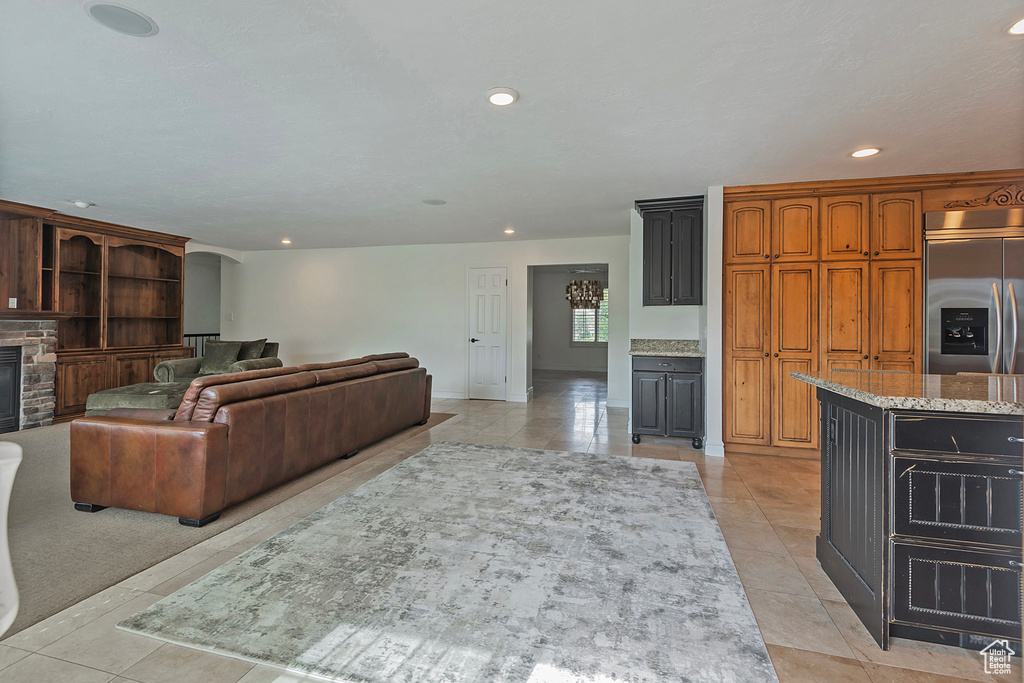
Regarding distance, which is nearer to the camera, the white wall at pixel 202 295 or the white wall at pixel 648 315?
A: the white wall at pixel 648 315

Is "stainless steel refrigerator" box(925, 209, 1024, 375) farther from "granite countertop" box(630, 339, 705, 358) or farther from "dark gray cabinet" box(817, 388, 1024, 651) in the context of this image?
"dark gray cabinet" box(817, 388, 1024, 651)

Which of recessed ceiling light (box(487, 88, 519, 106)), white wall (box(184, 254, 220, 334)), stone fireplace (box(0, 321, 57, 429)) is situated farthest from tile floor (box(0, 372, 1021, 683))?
white wall (box(184, 254, 220, 334))

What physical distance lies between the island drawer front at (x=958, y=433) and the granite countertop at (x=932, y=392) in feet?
0.18

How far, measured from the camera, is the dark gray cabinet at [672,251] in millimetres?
Answer: 4742

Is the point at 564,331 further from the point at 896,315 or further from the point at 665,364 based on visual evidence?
the point at 896,315

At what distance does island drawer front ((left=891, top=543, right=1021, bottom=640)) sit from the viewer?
1.60 meters

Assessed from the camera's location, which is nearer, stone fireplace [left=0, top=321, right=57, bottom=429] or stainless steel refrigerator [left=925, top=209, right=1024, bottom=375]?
stainless steel refrigerator [left=925, top=209, right=1024, bottom=375]

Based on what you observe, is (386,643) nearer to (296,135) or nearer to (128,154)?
(296,135)

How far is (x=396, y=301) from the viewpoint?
26.1 ft

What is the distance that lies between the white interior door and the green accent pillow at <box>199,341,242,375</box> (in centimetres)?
332

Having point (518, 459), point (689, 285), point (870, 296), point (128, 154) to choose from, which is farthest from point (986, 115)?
point (128, 154)

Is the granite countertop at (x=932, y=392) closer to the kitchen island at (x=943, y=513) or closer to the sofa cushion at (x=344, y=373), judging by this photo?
the kitchen island at (x=943, y=513)

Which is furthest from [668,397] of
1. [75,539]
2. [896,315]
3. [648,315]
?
[75,539]

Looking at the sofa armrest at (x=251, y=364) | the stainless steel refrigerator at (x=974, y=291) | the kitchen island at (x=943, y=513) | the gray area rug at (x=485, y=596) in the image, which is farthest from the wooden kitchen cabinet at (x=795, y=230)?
the sofa armrest at (x=251, y=364)
